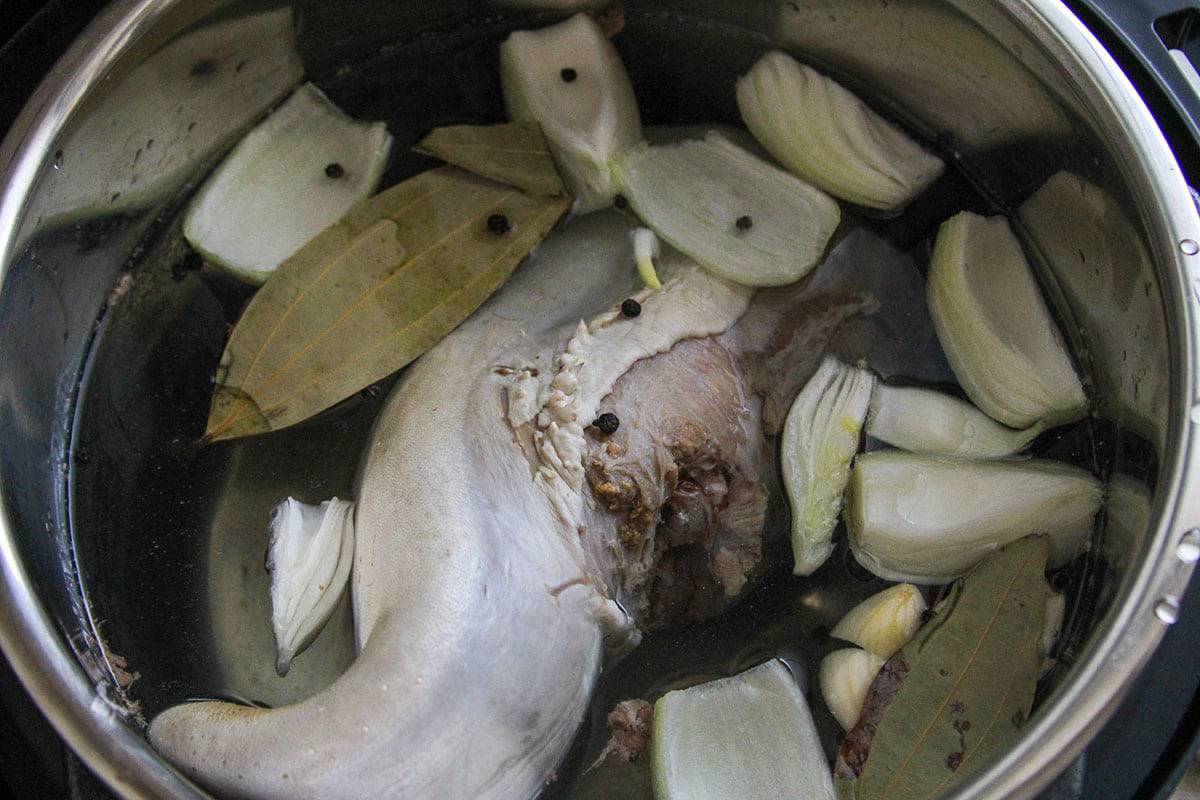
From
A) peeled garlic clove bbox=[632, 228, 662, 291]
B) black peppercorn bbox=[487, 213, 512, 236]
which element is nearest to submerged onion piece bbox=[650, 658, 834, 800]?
peeled garlic clove bbox=[632, 228, 662, 291]

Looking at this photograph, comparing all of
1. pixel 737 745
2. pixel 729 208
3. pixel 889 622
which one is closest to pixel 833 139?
pixel 729 208

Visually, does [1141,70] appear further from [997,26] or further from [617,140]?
[617,140]

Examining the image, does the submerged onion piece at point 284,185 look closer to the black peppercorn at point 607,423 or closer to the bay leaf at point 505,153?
the bay leaf at point 505,153

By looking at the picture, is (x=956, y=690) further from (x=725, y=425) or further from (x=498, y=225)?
(x=498, y=225)

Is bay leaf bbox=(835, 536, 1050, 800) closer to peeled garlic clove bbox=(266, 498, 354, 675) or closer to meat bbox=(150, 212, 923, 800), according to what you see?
meat bbox=(150, 212, 923, 800)

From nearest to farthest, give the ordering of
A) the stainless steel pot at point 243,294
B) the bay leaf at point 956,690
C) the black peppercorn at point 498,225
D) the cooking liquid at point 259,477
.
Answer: the stainless steel pot at point 243,294, the bay leaf at point 956,690, the cooking liquid at point 259,477, the black peppercorn at point 498,225

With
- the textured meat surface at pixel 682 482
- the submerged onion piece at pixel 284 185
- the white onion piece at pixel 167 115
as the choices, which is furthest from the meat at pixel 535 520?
the white onion piece at pixel 167 115

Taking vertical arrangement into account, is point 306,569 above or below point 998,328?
below
